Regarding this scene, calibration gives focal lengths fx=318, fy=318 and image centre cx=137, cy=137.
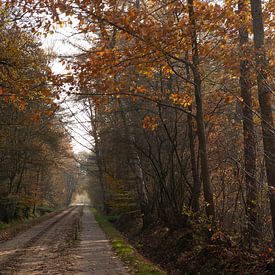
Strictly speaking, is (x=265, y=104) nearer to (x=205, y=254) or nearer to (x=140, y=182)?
(x=205, y=254)

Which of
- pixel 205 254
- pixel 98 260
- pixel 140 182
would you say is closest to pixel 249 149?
pixel 205 254

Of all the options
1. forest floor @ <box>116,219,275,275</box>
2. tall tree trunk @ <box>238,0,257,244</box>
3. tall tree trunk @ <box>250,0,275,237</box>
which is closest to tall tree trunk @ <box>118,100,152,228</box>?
forest floor @ <box>116,219,275,275</box>

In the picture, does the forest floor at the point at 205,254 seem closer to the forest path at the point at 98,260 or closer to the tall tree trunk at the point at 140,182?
the forest path at the point at 98,260

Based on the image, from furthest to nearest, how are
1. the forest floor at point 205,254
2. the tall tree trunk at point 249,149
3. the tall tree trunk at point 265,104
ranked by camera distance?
1. the tall tree trunk at point 249,149
2. the tall tree trunk at point 265,104
3. the forest floor at point 205,254

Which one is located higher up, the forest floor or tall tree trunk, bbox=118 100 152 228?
tall tree trunk, bbox=118 100 152 228

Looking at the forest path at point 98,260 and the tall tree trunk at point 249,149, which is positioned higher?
the tall tree trunk at point 249,149

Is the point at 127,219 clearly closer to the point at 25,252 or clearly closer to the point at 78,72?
the point at 25,252

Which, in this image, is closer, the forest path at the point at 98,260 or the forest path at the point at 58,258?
→ the forest path at the point at 98,260

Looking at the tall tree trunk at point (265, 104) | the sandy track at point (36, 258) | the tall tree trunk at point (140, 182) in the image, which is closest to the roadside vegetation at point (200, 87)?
the tall tree trunk at point (265, 104)

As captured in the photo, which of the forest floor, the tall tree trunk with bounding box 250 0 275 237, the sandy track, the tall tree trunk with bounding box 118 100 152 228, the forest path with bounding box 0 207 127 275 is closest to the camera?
the forest floor

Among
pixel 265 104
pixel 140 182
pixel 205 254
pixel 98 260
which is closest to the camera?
pixel 265 104

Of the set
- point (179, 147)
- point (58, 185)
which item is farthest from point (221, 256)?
point (58, 185)

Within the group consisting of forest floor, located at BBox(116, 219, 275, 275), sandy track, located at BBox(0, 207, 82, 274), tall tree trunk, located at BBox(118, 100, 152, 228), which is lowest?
sandy track, located at BBox(0, 207, 82, 274)

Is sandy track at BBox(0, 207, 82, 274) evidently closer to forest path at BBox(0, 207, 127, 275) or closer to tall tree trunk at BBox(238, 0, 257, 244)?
forest path at BBox(0, 207, 127, 275)
